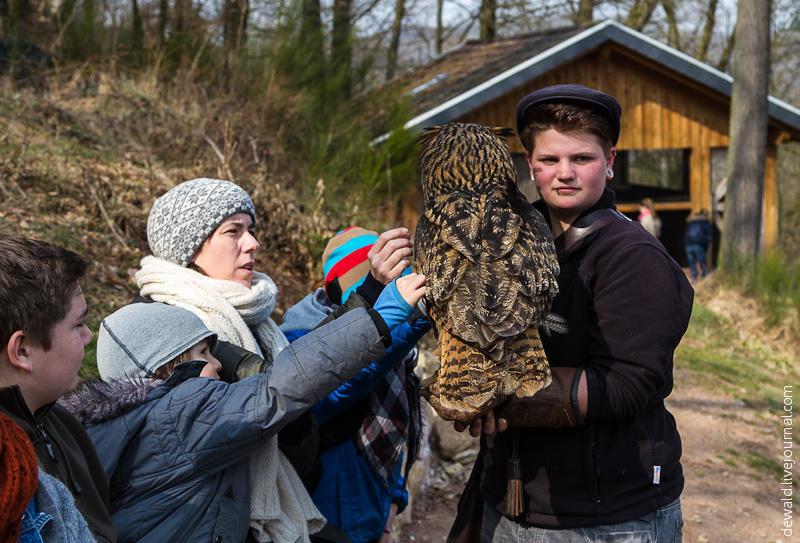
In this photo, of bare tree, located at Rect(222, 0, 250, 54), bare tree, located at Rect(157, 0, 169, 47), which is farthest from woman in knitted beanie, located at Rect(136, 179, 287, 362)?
bare tree, located at Rect(222, 0, 250, 54)

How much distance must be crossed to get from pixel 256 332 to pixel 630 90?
1557 cm

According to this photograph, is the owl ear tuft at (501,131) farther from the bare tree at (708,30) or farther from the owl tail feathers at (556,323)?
the bare tree at (708,30)

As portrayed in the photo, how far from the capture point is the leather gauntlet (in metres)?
2.09

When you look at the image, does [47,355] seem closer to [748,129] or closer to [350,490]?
[350,490]

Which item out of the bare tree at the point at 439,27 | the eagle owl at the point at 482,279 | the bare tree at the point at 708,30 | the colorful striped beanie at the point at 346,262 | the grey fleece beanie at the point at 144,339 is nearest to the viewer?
the eagle owl at the point at 482,279

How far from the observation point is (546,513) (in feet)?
7.48

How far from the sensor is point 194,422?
2.12 metres

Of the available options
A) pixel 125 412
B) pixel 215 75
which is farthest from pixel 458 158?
pixel 215 75

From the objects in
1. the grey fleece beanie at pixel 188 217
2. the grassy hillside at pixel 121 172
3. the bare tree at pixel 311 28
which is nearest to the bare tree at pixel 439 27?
the bare tree at pixel 311 28

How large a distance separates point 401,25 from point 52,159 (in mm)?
17496

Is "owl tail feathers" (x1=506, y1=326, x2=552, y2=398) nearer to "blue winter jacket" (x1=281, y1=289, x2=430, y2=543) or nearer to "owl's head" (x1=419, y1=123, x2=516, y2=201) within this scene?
"owl's head" (x1=419, y1=123, x2=516, y2=201)

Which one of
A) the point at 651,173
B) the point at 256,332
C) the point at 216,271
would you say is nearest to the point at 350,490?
the point at 256,332

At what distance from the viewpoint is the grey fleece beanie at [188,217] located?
2893mm

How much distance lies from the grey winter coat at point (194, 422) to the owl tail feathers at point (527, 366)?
37 cm
